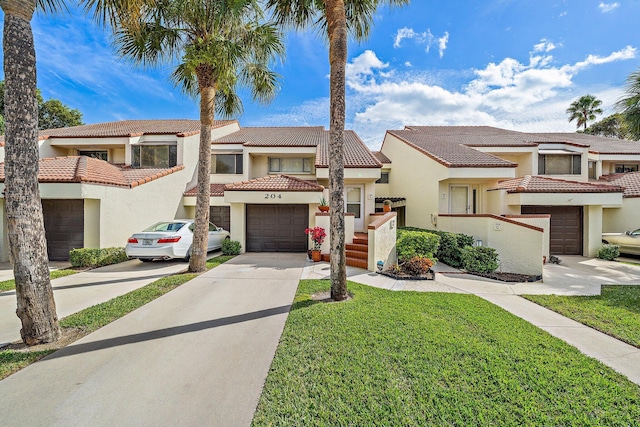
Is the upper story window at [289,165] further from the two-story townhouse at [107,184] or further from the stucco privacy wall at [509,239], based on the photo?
the stucco privacy wall at [509,239]

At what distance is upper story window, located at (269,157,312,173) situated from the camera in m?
17.4

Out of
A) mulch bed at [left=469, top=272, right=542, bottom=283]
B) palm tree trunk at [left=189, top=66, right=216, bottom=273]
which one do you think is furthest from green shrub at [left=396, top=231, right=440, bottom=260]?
palm tree trunk at [left=189, top=66, right=216, bottom=273]

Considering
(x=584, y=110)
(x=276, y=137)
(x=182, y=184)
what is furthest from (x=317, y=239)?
(x=584, y=110)

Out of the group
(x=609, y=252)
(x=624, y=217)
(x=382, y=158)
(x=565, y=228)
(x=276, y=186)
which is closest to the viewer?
(x=609, y=252)

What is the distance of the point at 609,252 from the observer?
489 inches

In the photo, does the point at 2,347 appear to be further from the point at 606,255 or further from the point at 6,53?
the point at 606,255

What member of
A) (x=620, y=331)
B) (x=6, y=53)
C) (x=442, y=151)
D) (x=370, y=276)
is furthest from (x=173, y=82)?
(x=620, y=331)

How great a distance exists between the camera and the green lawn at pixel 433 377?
9.05ft

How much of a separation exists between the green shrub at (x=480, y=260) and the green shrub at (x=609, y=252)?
24.4ft

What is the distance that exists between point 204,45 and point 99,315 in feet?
25.9

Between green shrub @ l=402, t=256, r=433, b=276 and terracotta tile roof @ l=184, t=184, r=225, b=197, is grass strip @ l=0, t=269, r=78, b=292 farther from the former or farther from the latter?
green shrub @ l=402, t=256, r=433, b=276

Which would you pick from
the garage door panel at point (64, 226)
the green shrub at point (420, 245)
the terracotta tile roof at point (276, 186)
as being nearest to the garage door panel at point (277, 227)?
the terracotta tile roof at point (276, 186)

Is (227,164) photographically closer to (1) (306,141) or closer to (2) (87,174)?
(1) (306,141)

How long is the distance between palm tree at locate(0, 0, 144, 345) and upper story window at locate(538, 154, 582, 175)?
22585 millimetres
